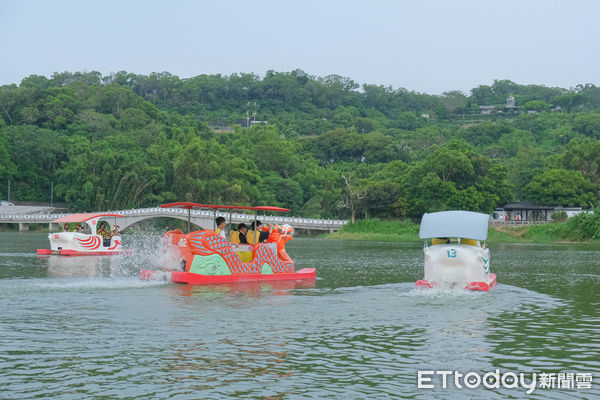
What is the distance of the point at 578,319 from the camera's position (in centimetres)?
1828

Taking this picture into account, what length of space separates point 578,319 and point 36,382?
1287cm

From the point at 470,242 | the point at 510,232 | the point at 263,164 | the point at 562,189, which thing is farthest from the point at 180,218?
the point at 470,242

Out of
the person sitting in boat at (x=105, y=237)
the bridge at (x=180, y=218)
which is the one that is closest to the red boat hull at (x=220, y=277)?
the person sitting in boat at (x=105, y=237)

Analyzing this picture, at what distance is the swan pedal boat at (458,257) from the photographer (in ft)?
75.0

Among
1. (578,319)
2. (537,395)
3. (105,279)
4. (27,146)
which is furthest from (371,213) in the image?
(537,395)

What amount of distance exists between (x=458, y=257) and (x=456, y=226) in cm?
106

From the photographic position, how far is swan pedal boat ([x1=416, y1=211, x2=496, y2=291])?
2286 cm

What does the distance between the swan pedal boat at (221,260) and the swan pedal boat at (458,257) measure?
6668mm

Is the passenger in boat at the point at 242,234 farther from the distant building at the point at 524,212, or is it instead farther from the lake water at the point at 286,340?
the distant building at the point at 524,212

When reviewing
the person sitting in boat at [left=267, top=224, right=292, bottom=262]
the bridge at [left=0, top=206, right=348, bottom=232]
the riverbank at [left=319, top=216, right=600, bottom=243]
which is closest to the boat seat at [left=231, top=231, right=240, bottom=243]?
the person sitting in boat at [left=267, top=224, right=292, bottom=262]

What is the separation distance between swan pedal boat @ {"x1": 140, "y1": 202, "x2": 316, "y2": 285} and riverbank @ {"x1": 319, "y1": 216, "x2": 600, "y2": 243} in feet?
157

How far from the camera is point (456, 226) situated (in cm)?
2336

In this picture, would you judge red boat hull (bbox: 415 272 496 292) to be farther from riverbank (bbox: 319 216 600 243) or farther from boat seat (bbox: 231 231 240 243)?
riverbank (bbox: 319 216 600 243)

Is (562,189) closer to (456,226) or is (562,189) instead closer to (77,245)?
(77,245)
